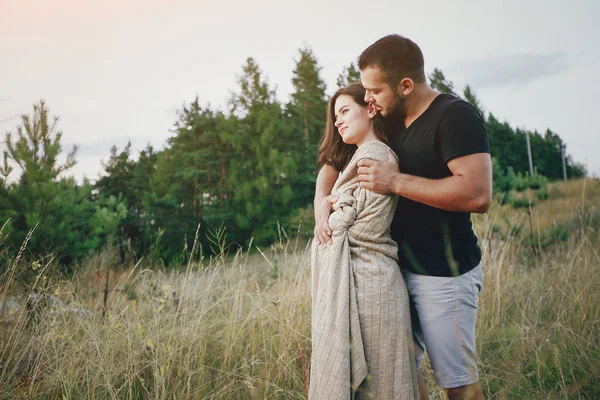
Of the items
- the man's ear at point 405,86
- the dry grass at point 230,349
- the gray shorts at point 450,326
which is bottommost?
the dry grass at point 230,349

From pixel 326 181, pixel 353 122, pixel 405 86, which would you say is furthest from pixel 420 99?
pixel 326 181

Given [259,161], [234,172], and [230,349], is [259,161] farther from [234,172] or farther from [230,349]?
[230,349]

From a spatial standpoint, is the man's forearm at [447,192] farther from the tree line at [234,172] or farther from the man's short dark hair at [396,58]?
the tree line at [234,172]

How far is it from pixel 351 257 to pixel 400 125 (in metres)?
0.79

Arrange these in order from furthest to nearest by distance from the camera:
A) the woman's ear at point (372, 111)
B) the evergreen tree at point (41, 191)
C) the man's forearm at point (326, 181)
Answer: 1. the evergreen tree at point (41, 191)
2. the man's forearm at point (326, 181)
3. the woman's ear at point (372, 111)

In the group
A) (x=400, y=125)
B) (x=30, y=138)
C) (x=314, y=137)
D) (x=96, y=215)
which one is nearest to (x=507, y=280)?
(x=400, y=125)

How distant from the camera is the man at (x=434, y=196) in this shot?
1.74 metres

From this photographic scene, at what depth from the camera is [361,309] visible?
1.74 metres

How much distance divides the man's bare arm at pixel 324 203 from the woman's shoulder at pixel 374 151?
264 mm

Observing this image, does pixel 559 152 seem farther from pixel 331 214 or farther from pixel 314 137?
pixel 331 214

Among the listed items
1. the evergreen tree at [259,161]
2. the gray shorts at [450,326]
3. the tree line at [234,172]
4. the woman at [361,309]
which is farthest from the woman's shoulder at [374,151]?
the evergreen tree at [259,161]

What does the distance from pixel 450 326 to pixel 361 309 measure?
1.45 feet

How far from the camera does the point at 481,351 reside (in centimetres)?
345

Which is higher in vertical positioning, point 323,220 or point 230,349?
point 323,220
